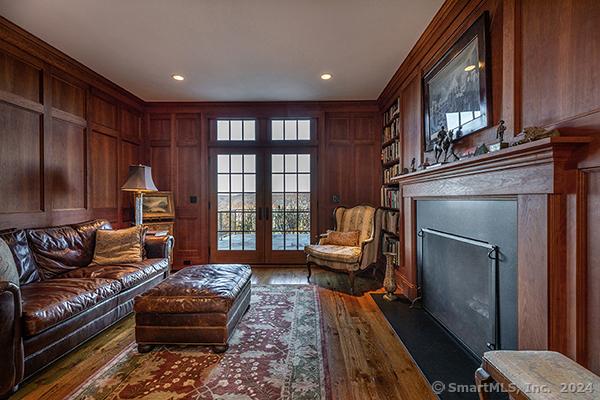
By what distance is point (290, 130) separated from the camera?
484 centimetres

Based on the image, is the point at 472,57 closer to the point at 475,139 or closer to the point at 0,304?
the point at 475,139

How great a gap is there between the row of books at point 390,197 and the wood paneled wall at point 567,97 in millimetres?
2038

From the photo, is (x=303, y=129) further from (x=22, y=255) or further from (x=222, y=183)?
(x=22, y=255)

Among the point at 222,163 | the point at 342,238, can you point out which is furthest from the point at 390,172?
the point at 222,163

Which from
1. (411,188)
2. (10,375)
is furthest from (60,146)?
(411,188)

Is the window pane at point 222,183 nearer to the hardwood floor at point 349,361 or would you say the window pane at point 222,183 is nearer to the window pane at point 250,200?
the window pane at point 250,200

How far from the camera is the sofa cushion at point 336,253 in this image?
11.6 feet

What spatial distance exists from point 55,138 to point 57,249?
1.26 meters

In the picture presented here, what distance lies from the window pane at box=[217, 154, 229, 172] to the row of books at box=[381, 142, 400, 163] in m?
2.60

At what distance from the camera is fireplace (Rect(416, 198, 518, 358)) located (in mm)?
1689

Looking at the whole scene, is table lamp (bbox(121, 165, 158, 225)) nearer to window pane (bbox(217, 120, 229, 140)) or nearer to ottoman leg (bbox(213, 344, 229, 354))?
window pane (bbox(217, 120, 229, 140))

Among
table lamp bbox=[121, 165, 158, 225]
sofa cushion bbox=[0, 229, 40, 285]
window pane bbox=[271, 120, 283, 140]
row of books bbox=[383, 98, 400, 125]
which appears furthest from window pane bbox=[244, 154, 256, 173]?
sofa cushion bbox=[0, 229, 40, 285]

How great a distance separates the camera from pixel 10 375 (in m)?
1.67

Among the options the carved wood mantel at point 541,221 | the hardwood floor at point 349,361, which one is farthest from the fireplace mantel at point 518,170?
the hardwood floor at point 349,361
